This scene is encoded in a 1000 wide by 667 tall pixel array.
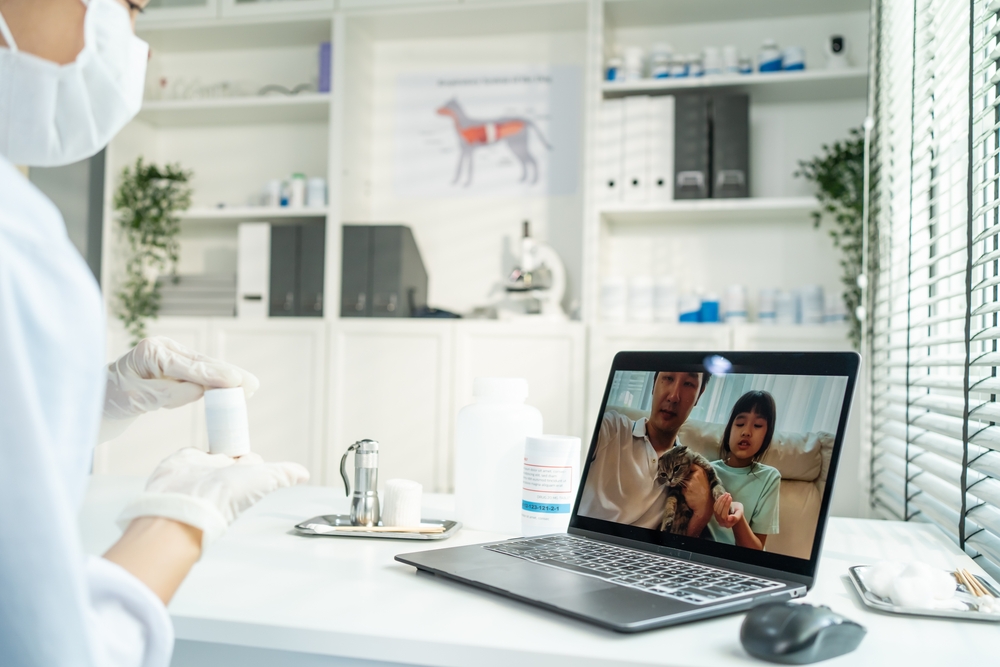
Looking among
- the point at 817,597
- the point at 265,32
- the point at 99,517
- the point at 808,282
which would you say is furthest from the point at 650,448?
the point at 265,32

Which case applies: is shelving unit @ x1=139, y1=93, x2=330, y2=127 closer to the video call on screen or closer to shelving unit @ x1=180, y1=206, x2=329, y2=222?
shelving unit @ x1=180, y1=206, x2=329, y2=222

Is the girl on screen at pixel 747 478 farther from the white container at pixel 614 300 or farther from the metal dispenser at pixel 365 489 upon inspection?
the white container at pixel 614 300

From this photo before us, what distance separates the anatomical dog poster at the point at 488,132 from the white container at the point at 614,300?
495 mm

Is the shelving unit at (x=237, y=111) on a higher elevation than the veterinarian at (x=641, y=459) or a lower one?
higher

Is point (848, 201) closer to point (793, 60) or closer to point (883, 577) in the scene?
point (793, 60)

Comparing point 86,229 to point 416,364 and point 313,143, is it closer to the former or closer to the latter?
point 313,143

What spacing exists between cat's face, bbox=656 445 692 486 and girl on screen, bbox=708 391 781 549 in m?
0.04

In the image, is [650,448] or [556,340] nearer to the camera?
[650,448]

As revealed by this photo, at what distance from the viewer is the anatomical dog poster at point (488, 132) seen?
2.96m

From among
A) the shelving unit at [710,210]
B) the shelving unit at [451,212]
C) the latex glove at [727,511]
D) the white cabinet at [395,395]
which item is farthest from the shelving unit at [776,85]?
the latex glove at [727,511]

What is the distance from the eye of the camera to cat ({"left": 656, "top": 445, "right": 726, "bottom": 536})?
862mm

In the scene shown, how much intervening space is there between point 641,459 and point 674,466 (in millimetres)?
54

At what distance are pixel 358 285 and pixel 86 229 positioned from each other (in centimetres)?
118

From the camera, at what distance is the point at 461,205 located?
304 cm
